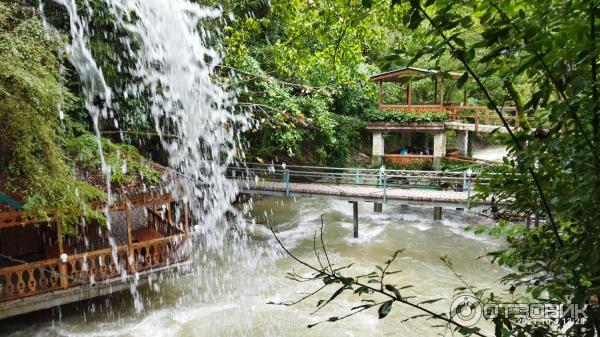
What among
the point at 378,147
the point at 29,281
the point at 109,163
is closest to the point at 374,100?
the point at 378,147

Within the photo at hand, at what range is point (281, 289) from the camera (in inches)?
449

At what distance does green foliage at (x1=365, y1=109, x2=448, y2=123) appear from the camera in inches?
801

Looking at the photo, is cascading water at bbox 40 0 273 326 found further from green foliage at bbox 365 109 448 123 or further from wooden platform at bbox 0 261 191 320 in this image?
green foliage at bbox 365 109 448 123

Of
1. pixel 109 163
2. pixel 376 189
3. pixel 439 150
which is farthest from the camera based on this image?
pixel 439 150

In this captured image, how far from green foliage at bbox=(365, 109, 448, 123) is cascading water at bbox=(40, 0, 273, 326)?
24.5 feet

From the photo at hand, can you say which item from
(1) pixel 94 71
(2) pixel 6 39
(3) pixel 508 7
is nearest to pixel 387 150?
(1) pixel 94 71

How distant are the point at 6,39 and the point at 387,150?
2308 cm

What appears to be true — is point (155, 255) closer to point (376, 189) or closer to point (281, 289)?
point (281, 289)

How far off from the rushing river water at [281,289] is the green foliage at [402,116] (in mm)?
5016

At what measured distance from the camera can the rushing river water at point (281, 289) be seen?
9.44 metres

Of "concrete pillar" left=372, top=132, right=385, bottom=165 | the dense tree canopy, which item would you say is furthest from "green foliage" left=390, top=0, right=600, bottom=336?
"concrete pillar" left=372, top=132, right=385, bottom=165

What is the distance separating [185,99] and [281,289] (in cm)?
704

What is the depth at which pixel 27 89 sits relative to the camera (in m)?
7.33

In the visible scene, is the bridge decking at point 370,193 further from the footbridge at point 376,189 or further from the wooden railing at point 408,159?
the wooden railing at point 408,159
